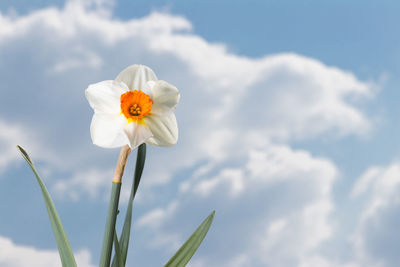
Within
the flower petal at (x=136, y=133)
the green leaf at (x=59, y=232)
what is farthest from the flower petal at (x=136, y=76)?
the green leaf at (x=59, y=232)

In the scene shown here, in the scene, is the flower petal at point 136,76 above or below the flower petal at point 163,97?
above

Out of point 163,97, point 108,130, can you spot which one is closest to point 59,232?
point 108,130

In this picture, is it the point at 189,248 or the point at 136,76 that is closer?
the point at 136,76

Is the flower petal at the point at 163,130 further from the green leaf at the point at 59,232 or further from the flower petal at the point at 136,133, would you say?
the green leaf at the point at 59,232

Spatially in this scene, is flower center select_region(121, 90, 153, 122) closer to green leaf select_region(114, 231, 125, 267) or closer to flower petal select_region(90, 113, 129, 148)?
flower petal select_region(90, 113, 129, 148)

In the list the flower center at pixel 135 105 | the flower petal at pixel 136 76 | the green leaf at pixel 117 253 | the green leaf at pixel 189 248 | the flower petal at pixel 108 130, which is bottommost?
the green leaf at pixel 117 253

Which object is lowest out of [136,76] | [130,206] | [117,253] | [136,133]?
[117,253]

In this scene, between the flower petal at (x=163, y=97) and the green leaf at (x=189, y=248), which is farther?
the green leaf at (x=189, y=248)

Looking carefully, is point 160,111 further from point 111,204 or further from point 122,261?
point 122,261

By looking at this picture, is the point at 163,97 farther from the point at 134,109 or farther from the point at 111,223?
the point at 111,223
